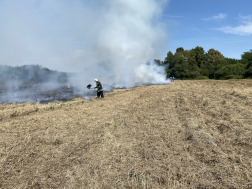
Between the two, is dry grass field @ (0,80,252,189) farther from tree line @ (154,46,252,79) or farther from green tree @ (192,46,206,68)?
green tree @ (192,46,206,68)

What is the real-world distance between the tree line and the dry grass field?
25.6 meters

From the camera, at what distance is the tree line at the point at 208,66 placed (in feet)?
87.0

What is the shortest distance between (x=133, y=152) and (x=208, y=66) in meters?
43.9

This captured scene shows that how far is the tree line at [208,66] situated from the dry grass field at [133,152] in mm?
25647

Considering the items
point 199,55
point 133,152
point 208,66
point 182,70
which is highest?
point 199,55

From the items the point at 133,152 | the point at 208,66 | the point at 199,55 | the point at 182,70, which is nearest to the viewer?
the point at 133,152

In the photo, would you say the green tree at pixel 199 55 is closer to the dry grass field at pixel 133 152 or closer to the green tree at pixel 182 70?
the green tree at pixel 182 70

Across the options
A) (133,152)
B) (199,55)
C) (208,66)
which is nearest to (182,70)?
(208,66)

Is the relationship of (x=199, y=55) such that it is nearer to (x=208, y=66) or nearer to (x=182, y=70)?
(x=208, y=66)

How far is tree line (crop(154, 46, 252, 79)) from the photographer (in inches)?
1044

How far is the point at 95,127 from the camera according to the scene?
18.3 ft

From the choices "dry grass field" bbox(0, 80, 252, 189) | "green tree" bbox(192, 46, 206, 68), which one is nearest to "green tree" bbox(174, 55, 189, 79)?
"green tree" bbox(192, 46, 206, 68)

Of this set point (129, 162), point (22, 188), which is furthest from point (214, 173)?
point (22, 188)

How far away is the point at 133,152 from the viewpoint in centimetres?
376
